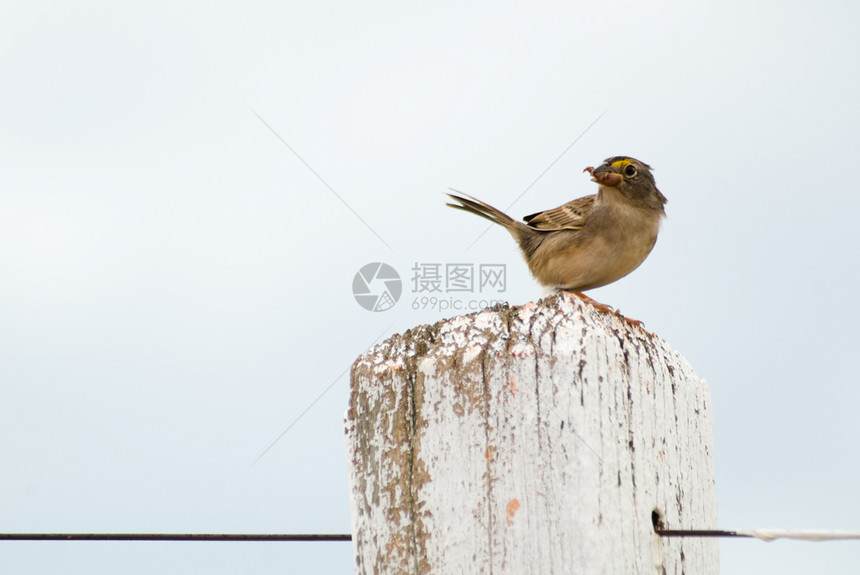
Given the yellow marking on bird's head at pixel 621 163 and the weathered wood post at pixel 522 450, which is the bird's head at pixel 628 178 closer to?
the yellow marking on bird's head at pixel 621 163

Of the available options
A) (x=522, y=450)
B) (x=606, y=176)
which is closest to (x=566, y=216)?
(x=606, y=176)

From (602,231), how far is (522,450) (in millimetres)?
2951

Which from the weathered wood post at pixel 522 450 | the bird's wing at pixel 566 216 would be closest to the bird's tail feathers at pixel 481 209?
the bird's wing at pixel 566 216

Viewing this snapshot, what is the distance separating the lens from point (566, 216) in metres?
5.14

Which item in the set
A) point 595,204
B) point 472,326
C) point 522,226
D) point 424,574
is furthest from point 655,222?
point 424,574

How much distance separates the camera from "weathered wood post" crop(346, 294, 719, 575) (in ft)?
6.63

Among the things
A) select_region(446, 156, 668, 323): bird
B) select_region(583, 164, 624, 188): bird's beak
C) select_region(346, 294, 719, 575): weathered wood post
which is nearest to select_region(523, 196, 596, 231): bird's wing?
select_region(446, 156, 668, 323): bird

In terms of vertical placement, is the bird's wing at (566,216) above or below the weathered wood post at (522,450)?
above

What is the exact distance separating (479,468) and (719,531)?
64cm

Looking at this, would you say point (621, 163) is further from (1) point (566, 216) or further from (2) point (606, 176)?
(1) point (566, 216)

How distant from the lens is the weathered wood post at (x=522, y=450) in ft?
6.63

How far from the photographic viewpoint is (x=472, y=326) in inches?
87.7

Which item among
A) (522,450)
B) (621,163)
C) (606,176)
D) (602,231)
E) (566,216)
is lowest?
(522,450)

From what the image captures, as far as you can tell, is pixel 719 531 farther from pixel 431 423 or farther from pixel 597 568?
pixel 431 423
